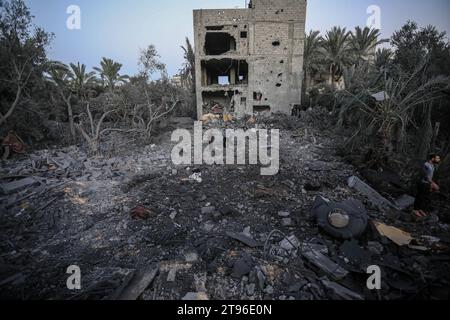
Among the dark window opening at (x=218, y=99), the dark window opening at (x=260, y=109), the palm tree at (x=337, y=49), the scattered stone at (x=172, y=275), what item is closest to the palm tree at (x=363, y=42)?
the palm tree at (x=337, y=49)

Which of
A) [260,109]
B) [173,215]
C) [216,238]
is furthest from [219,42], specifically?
[216,238]

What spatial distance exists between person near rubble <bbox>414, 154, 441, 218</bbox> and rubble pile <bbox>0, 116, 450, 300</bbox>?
24cm

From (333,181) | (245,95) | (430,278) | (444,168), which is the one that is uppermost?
(245,95)

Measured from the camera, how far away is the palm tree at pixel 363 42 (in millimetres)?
19703

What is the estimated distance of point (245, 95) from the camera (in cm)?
1753

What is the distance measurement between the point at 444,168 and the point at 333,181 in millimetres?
2605

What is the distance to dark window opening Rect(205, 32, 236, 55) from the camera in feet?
57.2

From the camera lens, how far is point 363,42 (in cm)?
2008

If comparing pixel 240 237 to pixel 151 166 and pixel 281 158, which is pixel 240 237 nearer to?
pixel 281 158

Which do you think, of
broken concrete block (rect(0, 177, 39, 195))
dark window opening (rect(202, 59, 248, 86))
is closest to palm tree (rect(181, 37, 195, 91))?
dark window opening (rect(202, 59, 248, 86))

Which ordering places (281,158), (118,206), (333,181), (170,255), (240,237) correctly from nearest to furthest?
(170,255) → (240,237) → (118,206) → (333,181) → (281,158)

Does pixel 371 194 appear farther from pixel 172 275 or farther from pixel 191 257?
pixel 172 275

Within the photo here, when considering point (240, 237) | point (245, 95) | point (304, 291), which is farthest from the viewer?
point (245, 95)
